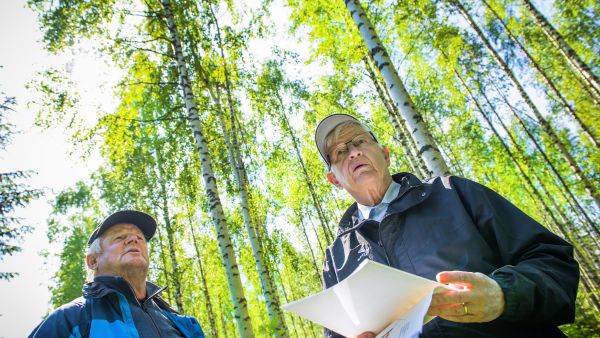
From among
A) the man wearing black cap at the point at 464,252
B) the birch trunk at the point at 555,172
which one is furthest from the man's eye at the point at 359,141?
the birch trunk at the point at 555,172

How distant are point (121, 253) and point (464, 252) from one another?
2755 millimetres

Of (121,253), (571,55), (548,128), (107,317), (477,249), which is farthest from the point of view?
(548,128)

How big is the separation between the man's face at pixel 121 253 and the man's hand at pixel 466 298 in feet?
8.43

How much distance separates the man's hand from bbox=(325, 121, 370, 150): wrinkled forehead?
1.41m

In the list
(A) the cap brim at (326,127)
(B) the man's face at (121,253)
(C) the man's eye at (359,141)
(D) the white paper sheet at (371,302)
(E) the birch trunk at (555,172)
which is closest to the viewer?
(D) the white paper sheet at (371,302)

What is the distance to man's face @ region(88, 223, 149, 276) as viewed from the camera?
2529 mm

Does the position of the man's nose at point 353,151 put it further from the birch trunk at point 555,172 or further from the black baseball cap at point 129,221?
the birch trunk at point 555,172

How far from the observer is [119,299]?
213cm

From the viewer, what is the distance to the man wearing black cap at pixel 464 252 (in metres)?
0.95

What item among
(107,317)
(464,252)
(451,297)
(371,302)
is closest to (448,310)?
(451,297)

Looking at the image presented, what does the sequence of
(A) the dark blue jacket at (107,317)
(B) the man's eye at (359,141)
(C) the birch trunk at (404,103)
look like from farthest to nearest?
1. (C) the birch trunk at (404,103)
2. (B) the man's eye at (359,141)
3. (A) the dark blue jacket at (107,317)

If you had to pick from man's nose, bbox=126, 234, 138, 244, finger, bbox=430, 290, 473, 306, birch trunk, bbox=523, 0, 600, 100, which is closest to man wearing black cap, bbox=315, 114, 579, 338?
finger, bbox=430, 290, 473, 306

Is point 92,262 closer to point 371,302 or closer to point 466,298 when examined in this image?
point 371,302

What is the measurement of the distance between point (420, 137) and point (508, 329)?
2717 millimetres
